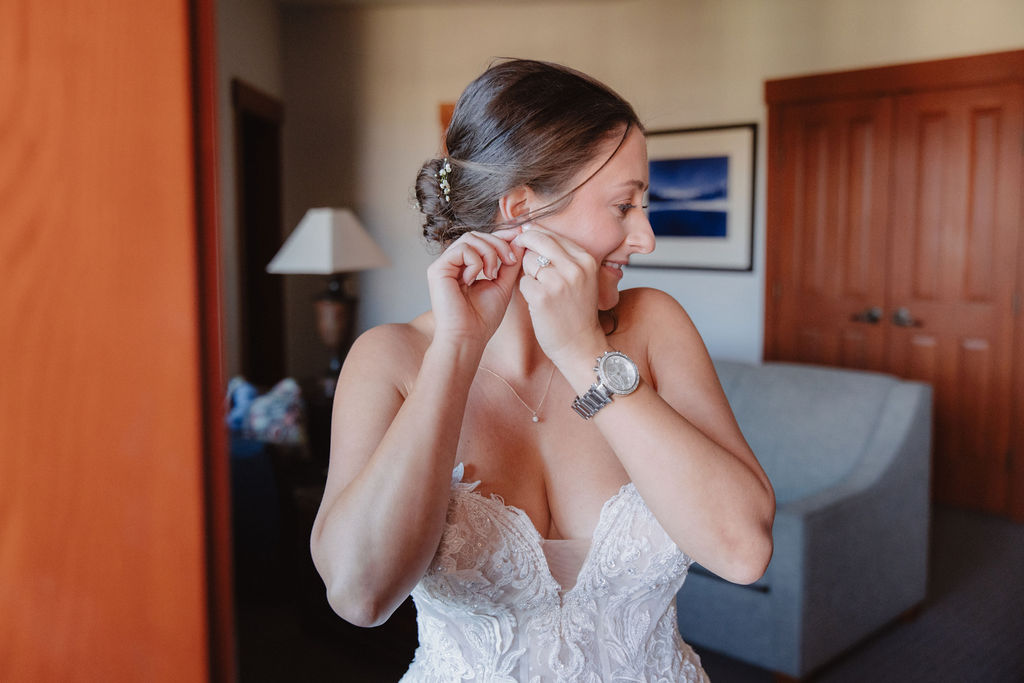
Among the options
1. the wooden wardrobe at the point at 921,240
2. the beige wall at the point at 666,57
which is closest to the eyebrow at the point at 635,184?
the beige wall at the point at 666,57

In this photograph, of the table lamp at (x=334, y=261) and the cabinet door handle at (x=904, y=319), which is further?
the cabinet door handle at (x=904, y=319)

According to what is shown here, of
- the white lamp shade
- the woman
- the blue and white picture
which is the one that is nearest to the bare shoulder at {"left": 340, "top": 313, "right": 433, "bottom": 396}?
the woman

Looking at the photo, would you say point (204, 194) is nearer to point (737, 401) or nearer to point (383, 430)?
point (383, 430)

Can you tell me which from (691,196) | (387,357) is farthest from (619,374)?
(691,196)

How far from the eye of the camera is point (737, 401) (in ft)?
6.66

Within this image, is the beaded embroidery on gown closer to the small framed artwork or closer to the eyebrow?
the eyebrow

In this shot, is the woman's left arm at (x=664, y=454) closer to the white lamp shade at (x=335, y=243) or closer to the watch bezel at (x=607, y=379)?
the watch bezel at (x=607, y=379)

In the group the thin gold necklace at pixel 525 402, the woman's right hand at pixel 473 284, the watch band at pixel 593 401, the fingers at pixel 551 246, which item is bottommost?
the thin gold necklace at pixel 525 402

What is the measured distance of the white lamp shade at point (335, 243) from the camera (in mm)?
2203

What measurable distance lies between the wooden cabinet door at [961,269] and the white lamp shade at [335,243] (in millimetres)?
1904

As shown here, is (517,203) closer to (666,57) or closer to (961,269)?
(961,269)

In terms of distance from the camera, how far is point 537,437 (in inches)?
32.2

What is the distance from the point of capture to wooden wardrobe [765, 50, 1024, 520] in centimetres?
273

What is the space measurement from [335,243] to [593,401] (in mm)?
1840
